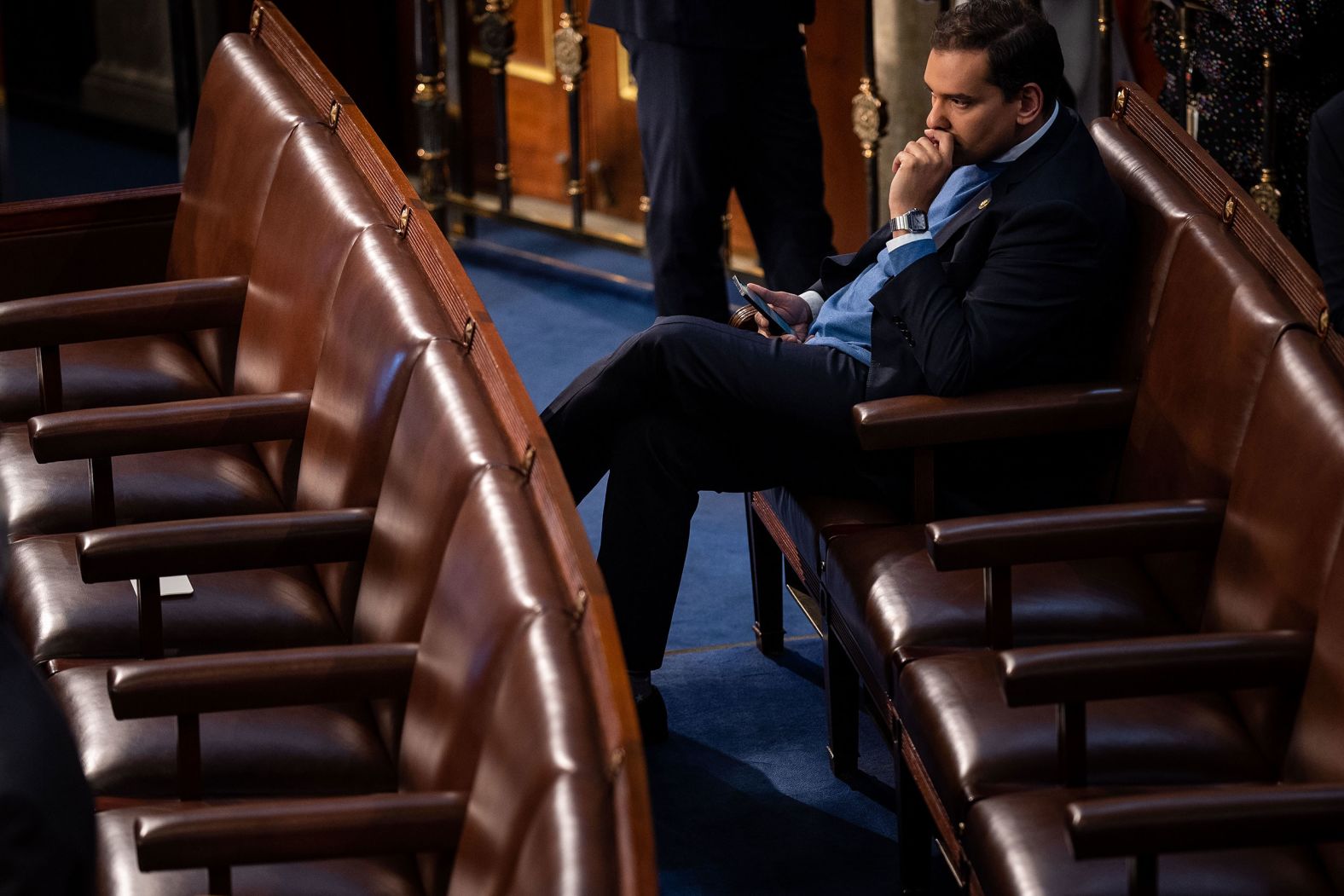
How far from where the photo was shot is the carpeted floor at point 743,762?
2.59 metres

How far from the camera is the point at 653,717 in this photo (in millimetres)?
2898

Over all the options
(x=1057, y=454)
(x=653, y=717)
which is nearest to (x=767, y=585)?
(x=653, y=717)

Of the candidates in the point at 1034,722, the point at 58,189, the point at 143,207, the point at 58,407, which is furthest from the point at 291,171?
the point at 58,189

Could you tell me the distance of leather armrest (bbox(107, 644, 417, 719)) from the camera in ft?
6.25

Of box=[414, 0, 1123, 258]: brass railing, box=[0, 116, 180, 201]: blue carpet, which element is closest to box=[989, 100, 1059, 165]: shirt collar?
box=[414, 0, 1123, 258]: brass railing

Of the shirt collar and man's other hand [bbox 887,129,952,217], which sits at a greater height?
the shirt collar

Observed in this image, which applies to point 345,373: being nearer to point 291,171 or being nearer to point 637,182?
point 291,171

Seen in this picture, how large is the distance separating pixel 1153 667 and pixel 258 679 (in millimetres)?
937

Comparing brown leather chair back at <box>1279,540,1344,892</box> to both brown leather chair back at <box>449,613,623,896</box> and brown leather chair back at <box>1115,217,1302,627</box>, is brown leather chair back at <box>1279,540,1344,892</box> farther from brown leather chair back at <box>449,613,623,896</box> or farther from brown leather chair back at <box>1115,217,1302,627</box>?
brown leather chair back at <box>449,613,623,896</box>

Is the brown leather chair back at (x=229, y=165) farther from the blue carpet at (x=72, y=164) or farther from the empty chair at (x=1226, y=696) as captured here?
the blue carpet at (x=72, y=164)

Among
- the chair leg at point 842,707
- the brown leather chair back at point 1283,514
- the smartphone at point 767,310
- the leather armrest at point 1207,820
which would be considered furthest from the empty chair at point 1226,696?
the smartphone at point 767,310

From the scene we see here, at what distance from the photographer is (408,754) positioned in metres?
2.03

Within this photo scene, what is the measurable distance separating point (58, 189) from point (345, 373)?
12.1 feet

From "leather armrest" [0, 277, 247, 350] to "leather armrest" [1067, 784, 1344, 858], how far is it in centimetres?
181
